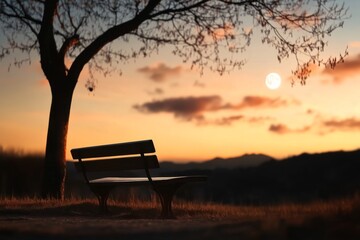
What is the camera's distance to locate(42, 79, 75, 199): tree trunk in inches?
624

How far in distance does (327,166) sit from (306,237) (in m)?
19.2

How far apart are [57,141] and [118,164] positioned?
15.2 ft

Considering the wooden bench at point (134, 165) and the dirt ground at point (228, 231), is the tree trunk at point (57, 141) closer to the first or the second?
the wooden bench at point (134, 165)

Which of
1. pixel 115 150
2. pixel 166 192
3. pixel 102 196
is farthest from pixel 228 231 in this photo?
pixel 102 196

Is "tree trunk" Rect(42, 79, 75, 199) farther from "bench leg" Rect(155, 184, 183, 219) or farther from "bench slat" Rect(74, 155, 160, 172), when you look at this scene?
"bench leg" Rect(155, 184, 183, 219)

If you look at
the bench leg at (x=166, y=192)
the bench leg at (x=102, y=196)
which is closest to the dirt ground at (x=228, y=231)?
the bench leg at (x=166, y=192)

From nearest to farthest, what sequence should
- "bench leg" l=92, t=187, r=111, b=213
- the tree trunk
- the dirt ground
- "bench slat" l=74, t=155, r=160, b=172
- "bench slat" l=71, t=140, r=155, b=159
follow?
the dirt ground
"bench slat" l=71, t=140, r=155, b=159
"bench slat" l=74, t=155, r=160, b=172
"bench leg" l=92, t=187, r=111, b=213
the tree trunk

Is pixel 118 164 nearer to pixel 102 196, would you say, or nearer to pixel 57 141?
pixel 102 196

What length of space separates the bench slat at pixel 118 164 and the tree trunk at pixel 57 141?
3.11 metres

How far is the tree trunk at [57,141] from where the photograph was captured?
52.0ft

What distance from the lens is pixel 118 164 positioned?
11.7 m

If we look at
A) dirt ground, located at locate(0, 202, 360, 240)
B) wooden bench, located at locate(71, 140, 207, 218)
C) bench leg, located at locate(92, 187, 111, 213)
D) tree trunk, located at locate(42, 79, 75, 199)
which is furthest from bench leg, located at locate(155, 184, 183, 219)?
tree trunk, located at locate(42, 79, 75, 199)

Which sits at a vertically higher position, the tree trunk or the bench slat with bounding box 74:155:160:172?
the tree trunk

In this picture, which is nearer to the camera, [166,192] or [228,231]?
[228,231]
